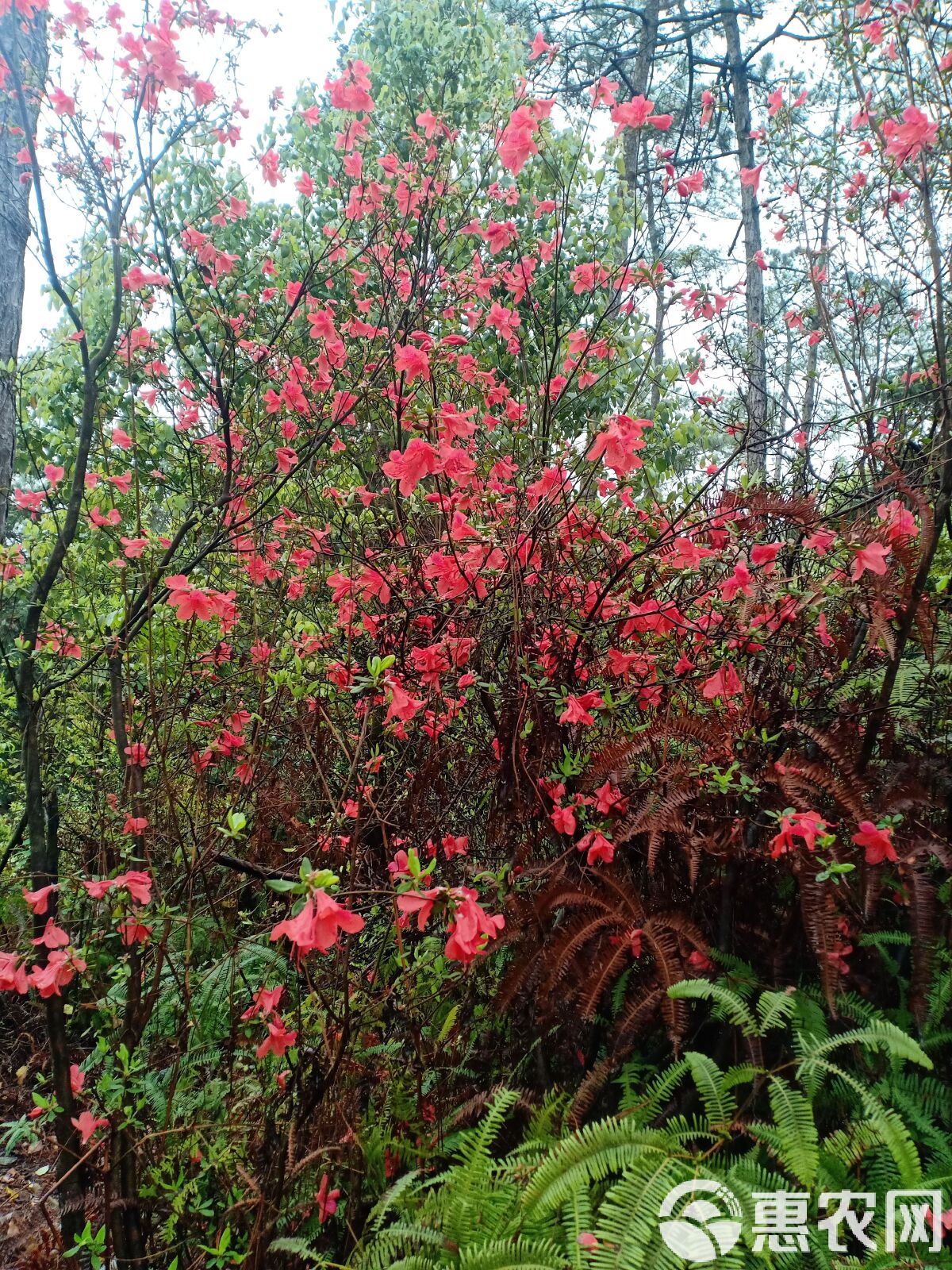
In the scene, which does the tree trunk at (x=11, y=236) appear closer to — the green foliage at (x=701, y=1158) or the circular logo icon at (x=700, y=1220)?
the green foliage at (x=701, y=1158)

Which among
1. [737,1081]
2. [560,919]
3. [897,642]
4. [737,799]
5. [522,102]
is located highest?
[522,102]

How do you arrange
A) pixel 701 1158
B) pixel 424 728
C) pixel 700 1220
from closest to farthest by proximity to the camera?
pixel 700 1220 → pixel 701 1158 → pixel 424 728

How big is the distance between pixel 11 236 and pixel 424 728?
9.50 ft

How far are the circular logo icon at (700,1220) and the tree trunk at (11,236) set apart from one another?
9.80 feet

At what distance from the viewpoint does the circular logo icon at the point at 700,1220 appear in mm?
1534

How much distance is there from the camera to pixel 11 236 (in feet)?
11.1

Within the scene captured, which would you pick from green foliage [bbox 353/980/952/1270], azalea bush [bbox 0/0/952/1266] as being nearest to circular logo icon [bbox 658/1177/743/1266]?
green foliage [bbox 353/980/952/1270]

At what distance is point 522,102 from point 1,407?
2.39 m

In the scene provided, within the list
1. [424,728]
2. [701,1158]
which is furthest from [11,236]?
[701,1158]

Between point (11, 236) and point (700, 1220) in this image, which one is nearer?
point (700, 1220)

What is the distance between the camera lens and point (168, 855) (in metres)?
2.76

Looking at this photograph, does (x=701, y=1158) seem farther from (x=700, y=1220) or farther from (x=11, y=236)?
(x=11, y=236)

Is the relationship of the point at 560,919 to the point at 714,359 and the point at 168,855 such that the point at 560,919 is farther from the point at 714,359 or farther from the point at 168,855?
the point at 714,359

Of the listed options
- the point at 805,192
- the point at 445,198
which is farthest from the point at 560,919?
the point at 805,192
